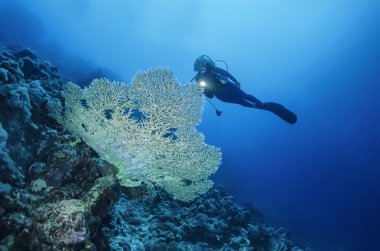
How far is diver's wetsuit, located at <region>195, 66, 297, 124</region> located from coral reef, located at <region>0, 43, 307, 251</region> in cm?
435

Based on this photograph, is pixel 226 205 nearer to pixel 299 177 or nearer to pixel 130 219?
pixel 130 219

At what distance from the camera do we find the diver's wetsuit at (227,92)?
9703 mm

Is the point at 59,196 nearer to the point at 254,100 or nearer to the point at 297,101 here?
the point at 254,100

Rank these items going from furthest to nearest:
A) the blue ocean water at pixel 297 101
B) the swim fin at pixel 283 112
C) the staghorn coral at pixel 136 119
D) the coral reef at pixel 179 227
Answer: the blue ocean water at pixel 297 101, the swim fin at pixel 283 112, the coral reef at pixel 179 227, the staghorn coral at pixel 136 119

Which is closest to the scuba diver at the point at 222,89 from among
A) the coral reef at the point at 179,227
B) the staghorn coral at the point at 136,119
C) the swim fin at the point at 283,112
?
the swim fin at the point at 283,112

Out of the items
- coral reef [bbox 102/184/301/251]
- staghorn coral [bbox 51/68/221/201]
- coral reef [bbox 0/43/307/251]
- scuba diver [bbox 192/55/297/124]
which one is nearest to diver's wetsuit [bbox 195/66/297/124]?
scuba diver [bbox 192/55/297/124]

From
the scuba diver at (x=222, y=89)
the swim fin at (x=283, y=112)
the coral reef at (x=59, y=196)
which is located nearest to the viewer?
the coral reef at (x=59, y=196)

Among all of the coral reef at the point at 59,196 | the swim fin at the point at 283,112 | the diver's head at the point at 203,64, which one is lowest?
the coral reef at the point at 59,196

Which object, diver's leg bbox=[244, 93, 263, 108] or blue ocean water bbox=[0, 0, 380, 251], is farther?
blue ocean water bbox=[0, 0, 380, 251]

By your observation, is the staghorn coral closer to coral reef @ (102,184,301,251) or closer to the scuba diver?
coral reef @ (102,184,301,251)

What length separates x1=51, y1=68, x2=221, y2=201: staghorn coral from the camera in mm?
4699

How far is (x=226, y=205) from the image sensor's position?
9.42m

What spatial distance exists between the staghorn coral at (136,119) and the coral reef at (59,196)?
32cm

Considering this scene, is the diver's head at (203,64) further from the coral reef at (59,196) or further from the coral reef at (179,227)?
the coral reef at (59,196)
